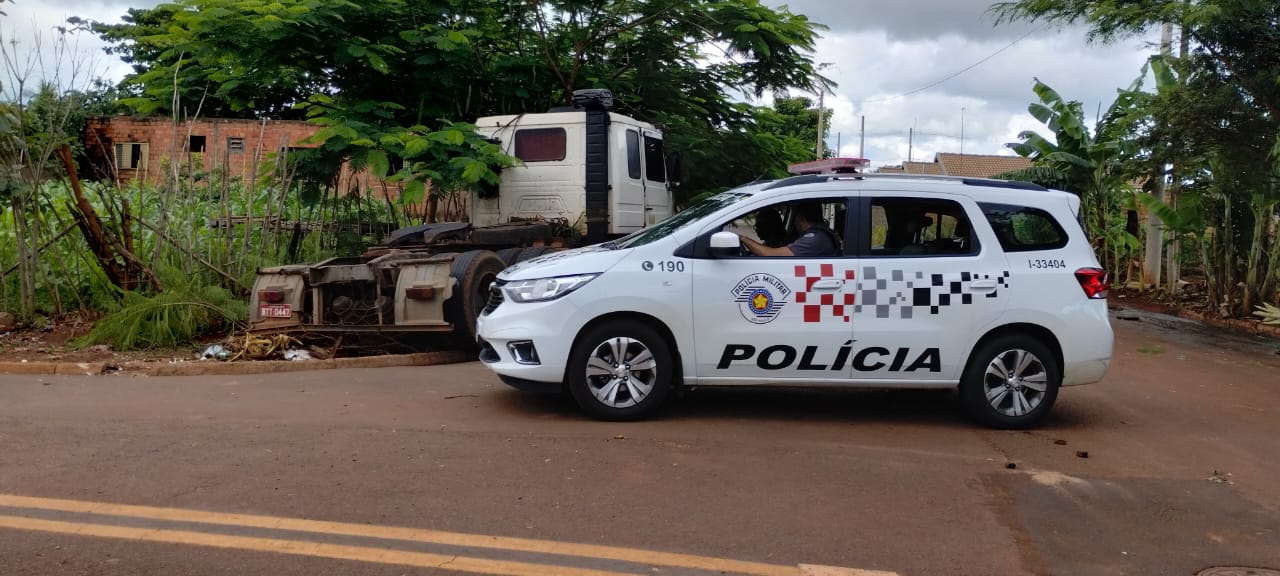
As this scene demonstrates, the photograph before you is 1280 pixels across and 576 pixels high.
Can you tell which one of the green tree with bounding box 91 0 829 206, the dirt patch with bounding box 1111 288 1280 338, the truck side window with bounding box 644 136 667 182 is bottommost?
the dirt patch with bounding box 1111 288 1280 338

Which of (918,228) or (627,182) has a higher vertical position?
(627,182)

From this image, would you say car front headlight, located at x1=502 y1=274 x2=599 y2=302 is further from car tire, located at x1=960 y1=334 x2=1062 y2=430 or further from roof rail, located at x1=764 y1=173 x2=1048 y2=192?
car tire, located at x1=960 y1=334 x2=1062 y2=430

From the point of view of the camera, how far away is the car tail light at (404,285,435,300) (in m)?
9.54

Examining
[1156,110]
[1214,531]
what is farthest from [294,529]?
[1156,110]

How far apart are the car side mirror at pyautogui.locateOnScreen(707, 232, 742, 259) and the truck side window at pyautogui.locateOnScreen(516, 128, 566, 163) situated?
5264 mm

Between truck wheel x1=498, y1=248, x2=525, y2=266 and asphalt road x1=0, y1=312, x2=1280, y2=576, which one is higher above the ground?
truck wheel x1=498, y1=248, x2=525, y2=266

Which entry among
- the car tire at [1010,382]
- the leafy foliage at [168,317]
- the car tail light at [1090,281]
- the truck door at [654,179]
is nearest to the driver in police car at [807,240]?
the car tire at [1010,382]

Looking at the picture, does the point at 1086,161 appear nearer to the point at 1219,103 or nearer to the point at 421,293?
the point at 1219,103

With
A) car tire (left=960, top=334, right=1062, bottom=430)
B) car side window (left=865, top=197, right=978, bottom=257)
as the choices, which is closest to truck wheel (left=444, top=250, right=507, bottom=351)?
car side window (left=865, top=197, right=978, bottom=257)

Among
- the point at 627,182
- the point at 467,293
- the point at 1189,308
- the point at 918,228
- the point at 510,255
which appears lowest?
the point at 1189,308

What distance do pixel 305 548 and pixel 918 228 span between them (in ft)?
15.7

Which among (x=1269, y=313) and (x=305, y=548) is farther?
(x=1269, y=313)

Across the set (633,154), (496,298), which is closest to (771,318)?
(496,298)

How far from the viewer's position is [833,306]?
277 inches
